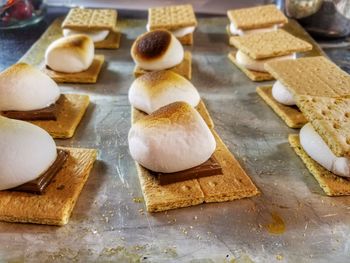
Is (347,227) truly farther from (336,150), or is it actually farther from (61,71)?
(61,71)

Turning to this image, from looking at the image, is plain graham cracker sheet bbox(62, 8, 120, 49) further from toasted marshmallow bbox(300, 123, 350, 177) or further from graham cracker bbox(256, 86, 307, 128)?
toasted marshmallow bbox(300, 123, 350, 177)

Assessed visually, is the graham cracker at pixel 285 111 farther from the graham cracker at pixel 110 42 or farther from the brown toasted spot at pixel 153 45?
the graham cracker at pixel 110 42

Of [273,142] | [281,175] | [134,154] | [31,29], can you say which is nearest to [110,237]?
[134,154]

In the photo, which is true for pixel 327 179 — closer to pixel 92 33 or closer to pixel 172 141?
pixel 172 141

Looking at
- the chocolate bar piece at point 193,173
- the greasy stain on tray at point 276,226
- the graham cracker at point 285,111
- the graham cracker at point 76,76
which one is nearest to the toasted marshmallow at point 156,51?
the graham cracker at point 76,76

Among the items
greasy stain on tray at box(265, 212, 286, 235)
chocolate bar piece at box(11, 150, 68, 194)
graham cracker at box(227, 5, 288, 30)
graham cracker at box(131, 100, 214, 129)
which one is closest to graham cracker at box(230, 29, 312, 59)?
graham cracker at box(227, 5, 288, 30)
